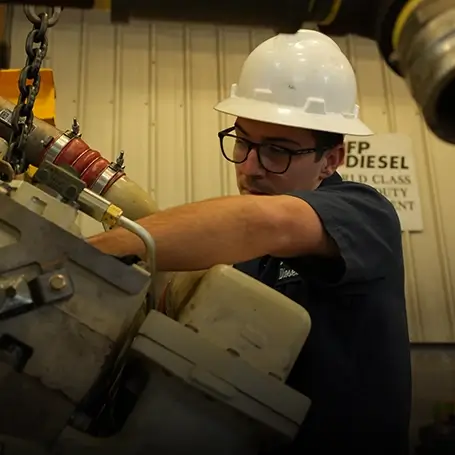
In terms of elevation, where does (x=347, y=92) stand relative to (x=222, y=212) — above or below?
above

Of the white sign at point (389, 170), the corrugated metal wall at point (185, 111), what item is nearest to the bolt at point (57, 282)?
the corrugated metal wall at point (185, 111)

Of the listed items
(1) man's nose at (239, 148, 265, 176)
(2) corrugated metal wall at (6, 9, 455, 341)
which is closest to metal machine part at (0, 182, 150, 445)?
(1) man's nose at (239, 148, 265, 176)

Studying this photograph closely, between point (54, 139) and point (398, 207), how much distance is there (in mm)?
1486

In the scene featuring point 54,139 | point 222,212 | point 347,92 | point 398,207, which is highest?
point 398,207

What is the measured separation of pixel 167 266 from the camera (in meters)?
0.92

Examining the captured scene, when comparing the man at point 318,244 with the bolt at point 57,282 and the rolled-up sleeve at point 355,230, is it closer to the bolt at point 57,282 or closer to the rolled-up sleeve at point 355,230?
the rolled-up sleeve at point 355,230

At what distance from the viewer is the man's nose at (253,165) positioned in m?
1.44

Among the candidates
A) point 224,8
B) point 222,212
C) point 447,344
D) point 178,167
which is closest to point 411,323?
point 447,344

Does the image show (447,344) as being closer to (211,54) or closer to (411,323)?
(411,323)

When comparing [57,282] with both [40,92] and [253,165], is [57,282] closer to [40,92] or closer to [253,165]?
[253,165]

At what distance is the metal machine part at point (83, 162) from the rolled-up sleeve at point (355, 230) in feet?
1.13

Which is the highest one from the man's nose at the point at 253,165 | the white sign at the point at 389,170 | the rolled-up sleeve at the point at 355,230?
the white sign at the point at 389,170

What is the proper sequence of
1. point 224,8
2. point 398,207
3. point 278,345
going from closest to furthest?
point 224,8 → point 278,345 → point 398,207

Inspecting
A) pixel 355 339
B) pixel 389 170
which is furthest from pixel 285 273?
pixel 389 170
